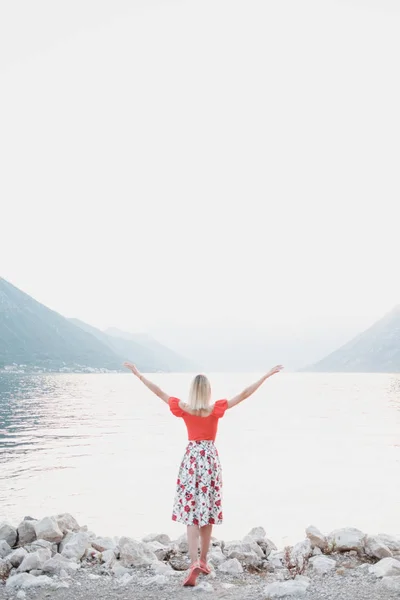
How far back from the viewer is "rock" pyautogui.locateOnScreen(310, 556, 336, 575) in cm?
998

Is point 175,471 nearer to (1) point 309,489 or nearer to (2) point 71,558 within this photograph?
(1) point 309,489

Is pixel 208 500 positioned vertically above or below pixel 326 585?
above

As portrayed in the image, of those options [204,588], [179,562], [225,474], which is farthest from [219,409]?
[225,474]

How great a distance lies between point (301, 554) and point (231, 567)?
1576 mm

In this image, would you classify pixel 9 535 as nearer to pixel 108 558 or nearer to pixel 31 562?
pixel 31 562

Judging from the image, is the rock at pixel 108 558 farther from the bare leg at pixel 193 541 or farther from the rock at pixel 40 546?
the bare leg at pixel 193 541

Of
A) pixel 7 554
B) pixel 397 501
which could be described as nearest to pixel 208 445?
pixel 7 554

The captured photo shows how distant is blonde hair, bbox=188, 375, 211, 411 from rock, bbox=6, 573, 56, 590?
3.76 m

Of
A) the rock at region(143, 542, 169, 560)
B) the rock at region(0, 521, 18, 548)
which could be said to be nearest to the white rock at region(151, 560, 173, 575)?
the rock at region(143, 542, 169, 560)

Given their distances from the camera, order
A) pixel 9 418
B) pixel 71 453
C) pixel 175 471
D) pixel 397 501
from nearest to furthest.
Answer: pixel 397 501
pixel 175 471
pixel 71 453
pixel 9 418

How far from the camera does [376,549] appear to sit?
10805 mm

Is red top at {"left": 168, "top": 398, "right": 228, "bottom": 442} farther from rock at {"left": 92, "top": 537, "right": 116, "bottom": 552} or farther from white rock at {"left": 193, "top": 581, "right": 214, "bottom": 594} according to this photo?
rock at {"left": 92, "top": 537, "right": 116, "bottom": 552}

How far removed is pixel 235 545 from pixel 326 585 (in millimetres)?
3380

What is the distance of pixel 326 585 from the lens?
9.05 metres
